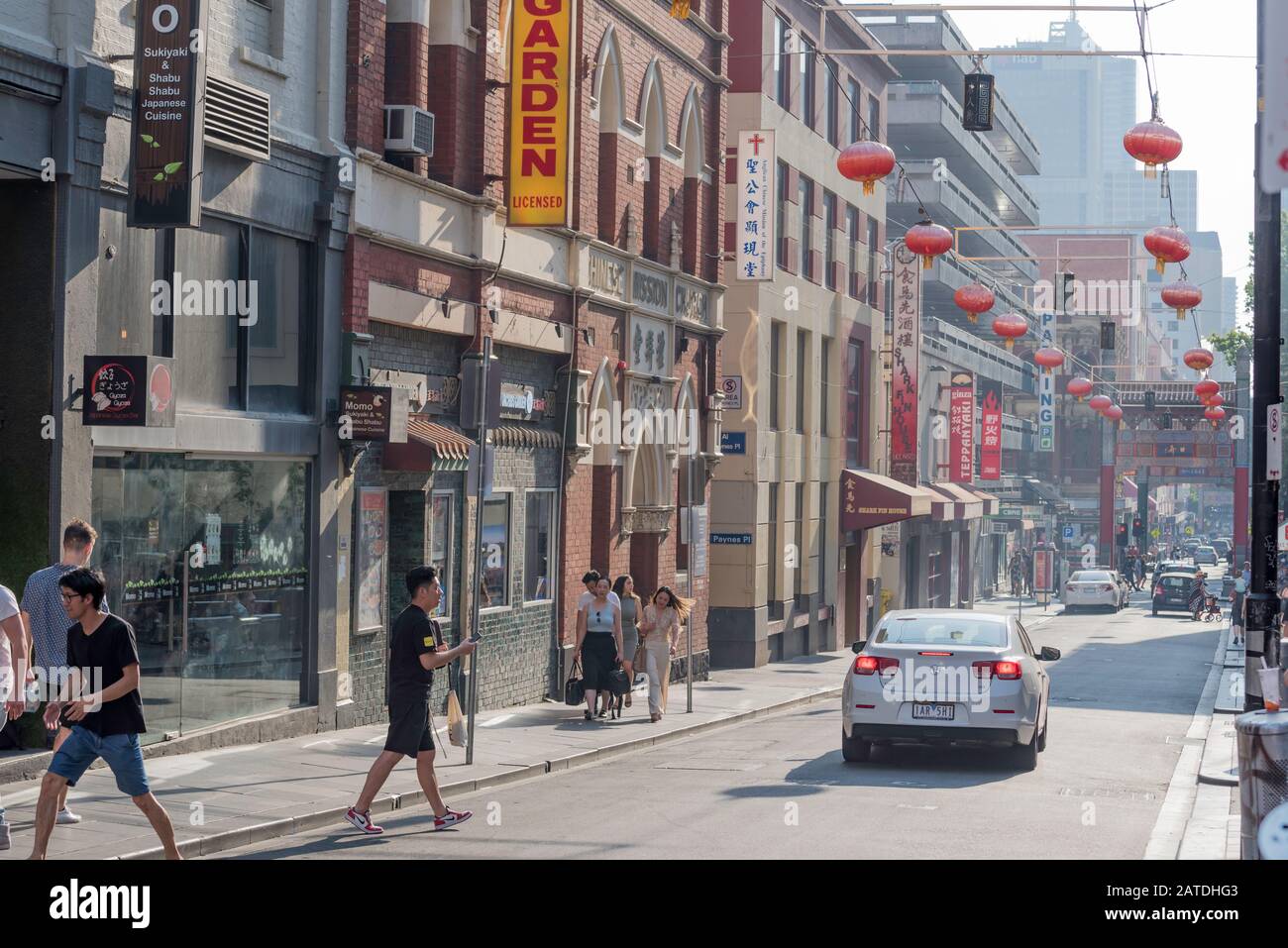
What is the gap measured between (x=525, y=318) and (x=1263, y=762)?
1474cm

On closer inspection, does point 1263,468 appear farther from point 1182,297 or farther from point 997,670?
point 1182,297

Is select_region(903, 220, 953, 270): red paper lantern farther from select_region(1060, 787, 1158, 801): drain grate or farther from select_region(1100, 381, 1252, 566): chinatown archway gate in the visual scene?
select_region(1100, 381, 1252, 566): chinatown archway gate

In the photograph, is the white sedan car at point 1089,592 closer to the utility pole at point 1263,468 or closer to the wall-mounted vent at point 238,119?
the utility pole at point 1263,468

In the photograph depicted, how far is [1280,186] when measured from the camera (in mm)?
6754

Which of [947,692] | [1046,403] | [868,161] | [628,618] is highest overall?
[1046,403]

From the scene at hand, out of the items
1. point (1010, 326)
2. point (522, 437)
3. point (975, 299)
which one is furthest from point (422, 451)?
point (1010, 326)

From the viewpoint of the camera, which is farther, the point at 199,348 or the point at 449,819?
the point at 199,348

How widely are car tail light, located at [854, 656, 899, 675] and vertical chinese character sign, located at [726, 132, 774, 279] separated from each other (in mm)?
15986

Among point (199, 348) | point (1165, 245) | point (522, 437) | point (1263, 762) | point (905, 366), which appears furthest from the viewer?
point (905, 366)

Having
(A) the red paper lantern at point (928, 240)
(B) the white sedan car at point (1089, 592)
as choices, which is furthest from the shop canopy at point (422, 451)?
(B) the white sedan car at point (1089, 592)

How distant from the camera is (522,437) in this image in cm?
2189

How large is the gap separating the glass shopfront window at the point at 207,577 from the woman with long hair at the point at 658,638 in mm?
4851

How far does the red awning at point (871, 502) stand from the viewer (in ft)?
129

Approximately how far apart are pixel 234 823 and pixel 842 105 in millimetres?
30718
